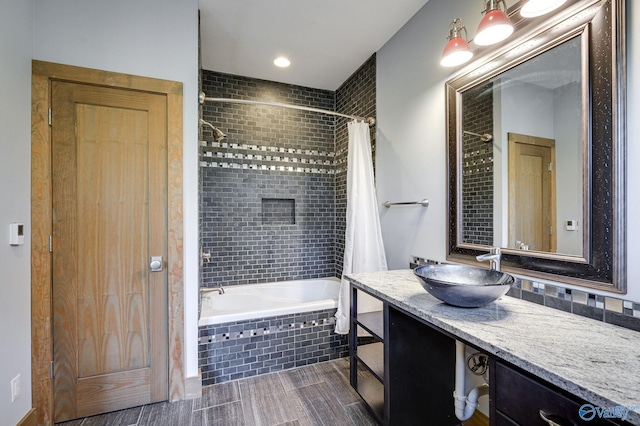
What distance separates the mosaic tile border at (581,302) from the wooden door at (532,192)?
19 cm

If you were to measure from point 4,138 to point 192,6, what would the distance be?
1460 mm

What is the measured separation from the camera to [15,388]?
5.17ft

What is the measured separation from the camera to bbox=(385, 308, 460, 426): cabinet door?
60.7 inches

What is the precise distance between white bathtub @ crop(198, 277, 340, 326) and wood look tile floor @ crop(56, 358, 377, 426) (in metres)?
0.56

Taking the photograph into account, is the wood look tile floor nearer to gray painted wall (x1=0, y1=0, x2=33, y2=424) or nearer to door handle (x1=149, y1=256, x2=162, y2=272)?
gray painted wall (x1=0, y1=0, x2=33, y2=424)

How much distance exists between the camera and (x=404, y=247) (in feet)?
7.97

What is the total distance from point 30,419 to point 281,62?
333 cm

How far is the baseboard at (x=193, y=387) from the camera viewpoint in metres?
2.06

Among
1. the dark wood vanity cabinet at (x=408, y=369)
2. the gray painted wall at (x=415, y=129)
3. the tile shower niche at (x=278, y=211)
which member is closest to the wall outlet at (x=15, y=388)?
the dark wood vanity cabinet at (x=408, y=369)

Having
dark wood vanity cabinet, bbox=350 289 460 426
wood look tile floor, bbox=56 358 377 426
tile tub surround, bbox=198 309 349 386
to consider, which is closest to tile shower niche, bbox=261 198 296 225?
tile tub surround, bbox=198 309 349 386

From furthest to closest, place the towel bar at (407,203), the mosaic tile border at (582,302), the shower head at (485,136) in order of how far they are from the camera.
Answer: the towel bar at (407,203), the shower head at (485,136), the mosaic tile border at (582,302)

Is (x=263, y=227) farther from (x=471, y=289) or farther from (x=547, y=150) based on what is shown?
(x=547, y=150)

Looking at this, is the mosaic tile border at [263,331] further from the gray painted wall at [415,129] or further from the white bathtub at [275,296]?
the gray painted wall at [415,129]

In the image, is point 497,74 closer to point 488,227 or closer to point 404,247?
point 488,227
